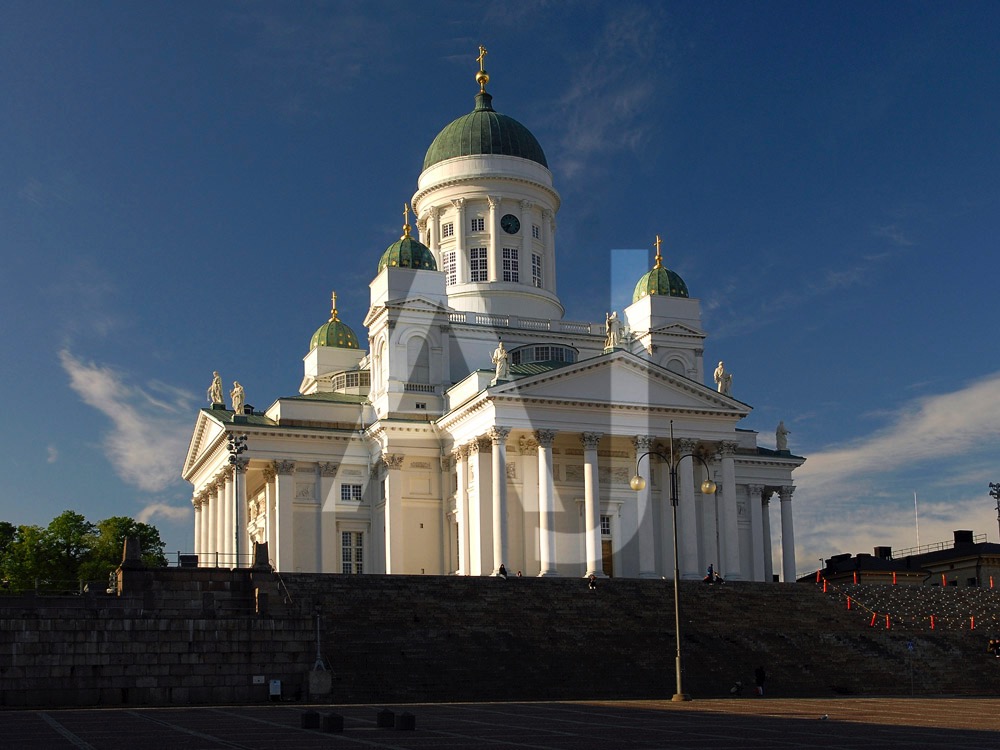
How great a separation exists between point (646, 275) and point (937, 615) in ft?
96.3

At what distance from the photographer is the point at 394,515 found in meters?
67.2

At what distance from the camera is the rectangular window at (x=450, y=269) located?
260ft

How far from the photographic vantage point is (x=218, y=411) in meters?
74.3

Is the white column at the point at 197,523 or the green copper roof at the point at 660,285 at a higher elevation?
the green copper roof at the point at 660,285

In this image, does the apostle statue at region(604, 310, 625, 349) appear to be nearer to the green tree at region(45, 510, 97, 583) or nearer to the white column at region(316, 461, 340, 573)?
the white column at region(316, 461, 340, 573)

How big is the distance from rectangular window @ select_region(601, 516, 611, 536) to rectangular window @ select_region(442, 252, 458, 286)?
18.4 meters

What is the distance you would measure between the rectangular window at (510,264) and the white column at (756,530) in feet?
59.6

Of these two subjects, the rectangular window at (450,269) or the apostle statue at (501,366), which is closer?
the apostle statue at (501,366)

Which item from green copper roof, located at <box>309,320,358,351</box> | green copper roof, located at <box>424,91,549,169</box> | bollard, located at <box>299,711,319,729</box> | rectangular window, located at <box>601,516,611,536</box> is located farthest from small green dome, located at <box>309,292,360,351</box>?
bollard, located at <box>299,711,319,729</box>

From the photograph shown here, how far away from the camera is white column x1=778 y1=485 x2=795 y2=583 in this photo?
260 ft

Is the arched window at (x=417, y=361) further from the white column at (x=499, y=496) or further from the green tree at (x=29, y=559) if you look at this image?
the green tree at (x=29, y=559)

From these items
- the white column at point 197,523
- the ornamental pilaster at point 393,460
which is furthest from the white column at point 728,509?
the white column at point 197,523

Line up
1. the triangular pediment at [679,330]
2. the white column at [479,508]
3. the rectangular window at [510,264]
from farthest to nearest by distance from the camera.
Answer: the rectangular window at [510,264] < the triangular pediment at [679,330] < the white column at [479,508]

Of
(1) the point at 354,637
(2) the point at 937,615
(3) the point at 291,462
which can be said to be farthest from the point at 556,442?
(1) the point at 354,637
